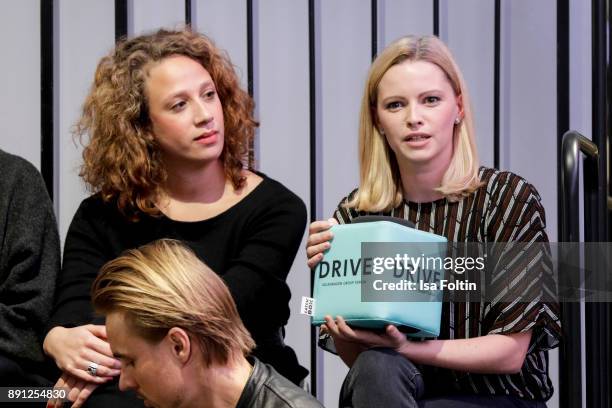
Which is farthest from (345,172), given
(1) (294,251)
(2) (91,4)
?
(2) (91,4)

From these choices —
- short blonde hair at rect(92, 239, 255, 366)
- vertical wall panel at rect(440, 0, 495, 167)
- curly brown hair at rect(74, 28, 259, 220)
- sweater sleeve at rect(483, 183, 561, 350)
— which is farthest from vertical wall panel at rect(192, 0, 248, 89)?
short blonde hair at rect(92, 239, 255, 366)

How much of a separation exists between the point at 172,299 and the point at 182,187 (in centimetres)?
77

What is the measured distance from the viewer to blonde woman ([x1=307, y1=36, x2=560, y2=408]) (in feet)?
6.79

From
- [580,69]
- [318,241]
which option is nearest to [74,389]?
[318,241]

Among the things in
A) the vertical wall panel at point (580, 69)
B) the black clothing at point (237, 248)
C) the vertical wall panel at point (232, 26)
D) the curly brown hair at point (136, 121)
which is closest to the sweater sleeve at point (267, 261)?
the black clothing at point (237, 248)

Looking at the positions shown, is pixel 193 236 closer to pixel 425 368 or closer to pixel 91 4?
pixel 425 368

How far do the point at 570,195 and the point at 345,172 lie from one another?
3.59 ft

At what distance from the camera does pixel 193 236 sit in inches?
96.4

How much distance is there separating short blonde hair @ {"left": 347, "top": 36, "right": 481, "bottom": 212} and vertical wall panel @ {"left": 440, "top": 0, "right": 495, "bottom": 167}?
821mm

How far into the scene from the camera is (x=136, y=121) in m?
2.56

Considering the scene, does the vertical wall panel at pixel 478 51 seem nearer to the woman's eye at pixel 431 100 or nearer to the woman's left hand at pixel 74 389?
the woman's eye at pixel 431 100

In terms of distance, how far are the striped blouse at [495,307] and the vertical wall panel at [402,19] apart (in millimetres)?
964

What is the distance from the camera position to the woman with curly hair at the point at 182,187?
238cm

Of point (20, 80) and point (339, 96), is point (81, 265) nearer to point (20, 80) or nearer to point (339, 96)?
point (20, 80)
